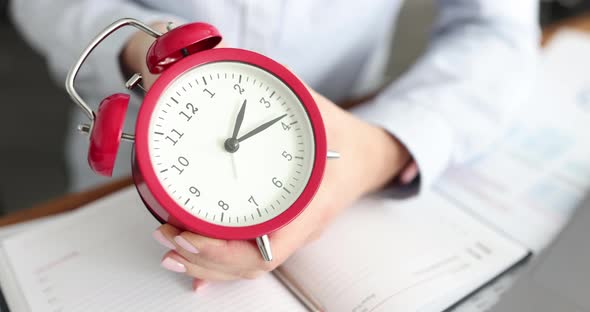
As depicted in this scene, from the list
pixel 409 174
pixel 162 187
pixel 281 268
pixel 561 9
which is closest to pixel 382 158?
pixel 409 174

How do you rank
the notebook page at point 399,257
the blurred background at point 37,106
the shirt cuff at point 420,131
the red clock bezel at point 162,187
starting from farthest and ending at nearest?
the blurred background at point 37,106 → the shirt cuff at point 420,131 → the notebook page at point 399,257 → the red clock bezel at point 162,187

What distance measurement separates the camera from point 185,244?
1.16 feet

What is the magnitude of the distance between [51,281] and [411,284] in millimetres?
310

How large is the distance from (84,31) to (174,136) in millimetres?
270

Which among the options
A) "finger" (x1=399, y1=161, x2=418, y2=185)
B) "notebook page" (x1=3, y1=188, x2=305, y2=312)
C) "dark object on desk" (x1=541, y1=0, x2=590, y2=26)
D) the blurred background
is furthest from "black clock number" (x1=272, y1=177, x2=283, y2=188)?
"dark object on desk" (x1=541, y1=0, x2=590, y2=26)

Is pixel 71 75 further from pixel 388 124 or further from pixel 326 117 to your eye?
pixel 388 124

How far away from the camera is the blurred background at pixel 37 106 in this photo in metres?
1.20

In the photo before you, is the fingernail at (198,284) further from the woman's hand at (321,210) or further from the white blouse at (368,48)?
the white blouse at (368,48)

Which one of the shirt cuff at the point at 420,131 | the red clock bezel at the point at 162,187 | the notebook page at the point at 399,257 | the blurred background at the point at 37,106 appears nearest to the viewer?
the red clock bezel at the point at 162,187

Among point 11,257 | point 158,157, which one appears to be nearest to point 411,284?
point 158,157

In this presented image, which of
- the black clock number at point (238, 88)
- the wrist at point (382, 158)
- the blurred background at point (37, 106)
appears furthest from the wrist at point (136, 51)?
the blurred background at point (37, 106)

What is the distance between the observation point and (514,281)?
497mm

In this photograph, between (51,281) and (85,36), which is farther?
(85,36)

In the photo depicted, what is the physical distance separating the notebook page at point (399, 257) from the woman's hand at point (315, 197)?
32 mm
